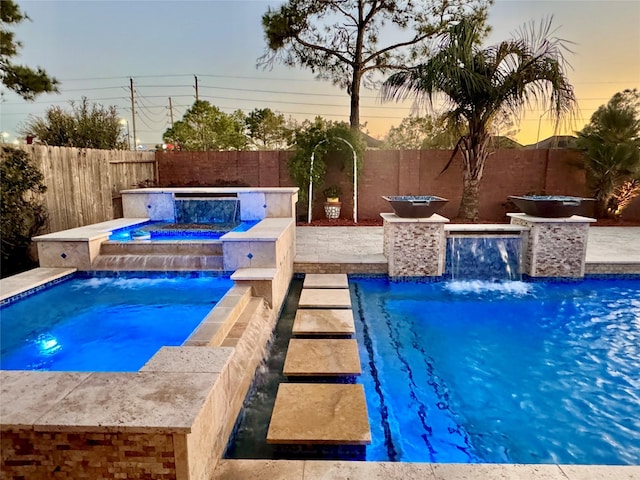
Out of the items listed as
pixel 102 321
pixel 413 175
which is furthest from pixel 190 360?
pixel 413 175

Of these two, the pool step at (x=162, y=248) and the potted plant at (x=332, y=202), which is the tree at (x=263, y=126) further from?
the pool step at (x=162, y=248)

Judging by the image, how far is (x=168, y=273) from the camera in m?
5.46

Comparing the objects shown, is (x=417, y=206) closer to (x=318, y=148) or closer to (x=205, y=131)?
(x=318, y=148)

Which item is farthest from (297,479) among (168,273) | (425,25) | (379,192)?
(425,25)

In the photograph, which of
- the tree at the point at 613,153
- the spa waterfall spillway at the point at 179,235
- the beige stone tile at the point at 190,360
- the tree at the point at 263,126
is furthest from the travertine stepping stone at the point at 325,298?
the tree at the point at 263,126

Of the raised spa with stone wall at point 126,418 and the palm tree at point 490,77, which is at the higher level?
the palm tree at point 490,77

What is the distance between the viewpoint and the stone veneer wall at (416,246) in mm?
5918

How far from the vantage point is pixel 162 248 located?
5711 mm

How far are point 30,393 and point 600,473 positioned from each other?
2.77 meters

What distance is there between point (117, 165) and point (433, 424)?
839 cm

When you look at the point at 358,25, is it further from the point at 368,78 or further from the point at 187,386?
the point at 187,386

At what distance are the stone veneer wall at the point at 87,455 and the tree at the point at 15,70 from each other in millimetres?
8222

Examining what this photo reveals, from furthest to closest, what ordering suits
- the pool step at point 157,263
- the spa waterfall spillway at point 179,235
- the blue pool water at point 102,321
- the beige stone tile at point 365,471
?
1. the pool step at point 157,263
2. the spa waterfall spillway at point 179,235
3. the blue pool water at point 102,321
4. the beige stone tile at point 365,471

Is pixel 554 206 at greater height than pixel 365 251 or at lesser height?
greater
